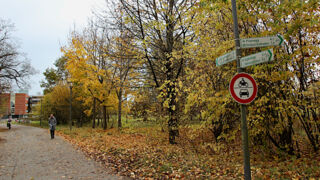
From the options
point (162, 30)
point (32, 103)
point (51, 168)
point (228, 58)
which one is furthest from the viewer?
point (32, 103)

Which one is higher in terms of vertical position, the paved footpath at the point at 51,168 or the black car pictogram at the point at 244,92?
the black car pictogram at the point at 244,92

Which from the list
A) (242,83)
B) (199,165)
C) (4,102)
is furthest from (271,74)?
(4,102)

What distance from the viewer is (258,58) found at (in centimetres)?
387

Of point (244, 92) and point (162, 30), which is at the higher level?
point (162, 30)

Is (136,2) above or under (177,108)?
above

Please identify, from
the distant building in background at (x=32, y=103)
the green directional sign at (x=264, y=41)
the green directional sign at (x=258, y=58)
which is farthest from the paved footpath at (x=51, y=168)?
the distant building in background at (x=32, y=103)

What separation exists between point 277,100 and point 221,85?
76.0 inches

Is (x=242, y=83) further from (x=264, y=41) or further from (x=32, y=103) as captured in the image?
(x=32, y=103)

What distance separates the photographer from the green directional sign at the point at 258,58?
12.3 feet

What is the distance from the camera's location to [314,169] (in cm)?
572

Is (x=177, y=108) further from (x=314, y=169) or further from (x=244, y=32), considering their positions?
(x=314, y=169)

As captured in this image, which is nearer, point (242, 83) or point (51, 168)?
point (242, 83)

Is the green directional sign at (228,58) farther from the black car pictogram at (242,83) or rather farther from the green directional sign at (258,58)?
the black car pictogram at (242,83)

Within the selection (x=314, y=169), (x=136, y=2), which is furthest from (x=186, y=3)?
(x=314, y=169)
